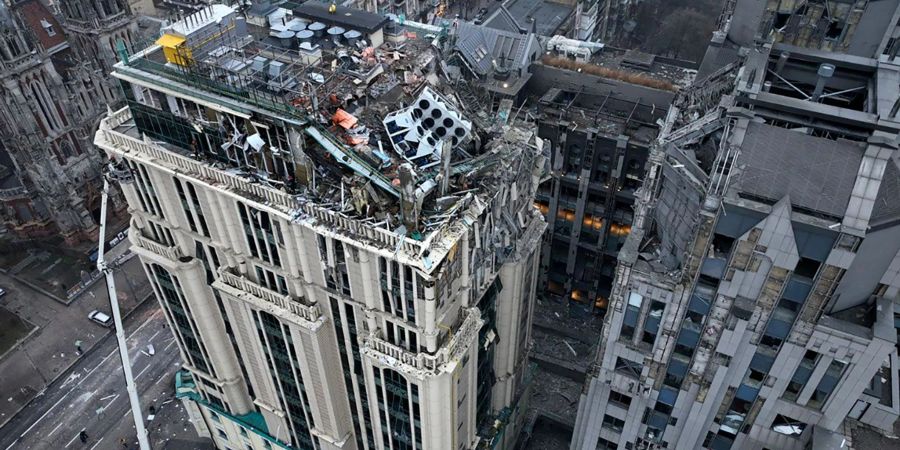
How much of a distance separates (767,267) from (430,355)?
89.5 ft

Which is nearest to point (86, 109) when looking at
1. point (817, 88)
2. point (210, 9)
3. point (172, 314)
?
point (172, 314)

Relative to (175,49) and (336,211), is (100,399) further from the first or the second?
(336,211)

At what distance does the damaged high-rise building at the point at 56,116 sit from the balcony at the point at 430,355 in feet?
321

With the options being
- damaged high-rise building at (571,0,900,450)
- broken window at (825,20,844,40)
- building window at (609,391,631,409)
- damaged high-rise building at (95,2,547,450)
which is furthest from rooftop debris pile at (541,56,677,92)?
building window at (609,391,631,409)

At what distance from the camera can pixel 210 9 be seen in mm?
61094

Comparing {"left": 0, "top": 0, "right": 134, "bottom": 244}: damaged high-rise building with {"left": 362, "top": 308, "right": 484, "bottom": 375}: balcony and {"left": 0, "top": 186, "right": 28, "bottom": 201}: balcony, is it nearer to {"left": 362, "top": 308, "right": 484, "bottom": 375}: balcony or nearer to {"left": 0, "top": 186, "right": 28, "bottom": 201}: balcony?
{"left": 0, "top": 186, "right": 28, "bottom": 201}: balcony

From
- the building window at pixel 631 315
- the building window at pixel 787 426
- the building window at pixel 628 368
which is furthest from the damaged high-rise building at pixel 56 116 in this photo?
the building window at pixel 787 426

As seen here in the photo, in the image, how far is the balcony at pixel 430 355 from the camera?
54719 millimetres

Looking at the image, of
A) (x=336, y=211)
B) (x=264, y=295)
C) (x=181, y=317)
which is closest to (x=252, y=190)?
(x=336, y=211)

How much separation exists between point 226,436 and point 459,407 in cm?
4177

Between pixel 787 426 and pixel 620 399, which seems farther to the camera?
pixel 620 399

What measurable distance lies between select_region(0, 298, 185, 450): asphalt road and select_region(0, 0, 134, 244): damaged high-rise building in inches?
1322

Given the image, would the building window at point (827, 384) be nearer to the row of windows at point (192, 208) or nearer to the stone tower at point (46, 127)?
the row of windows at point (192, 208)

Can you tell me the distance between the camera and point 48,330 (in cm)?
11256
